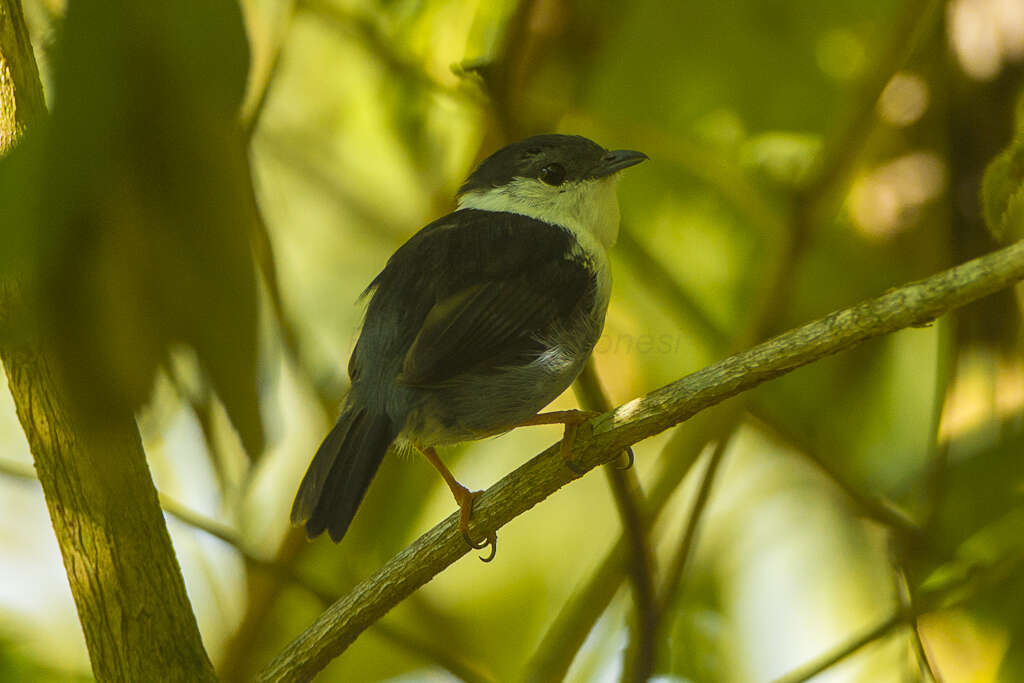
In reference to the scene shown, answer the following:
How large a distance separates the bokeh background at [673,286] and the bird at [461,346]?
49cm

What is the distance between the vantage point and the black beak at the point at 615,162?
10.3 ft

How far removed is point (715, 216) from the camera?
392 cm

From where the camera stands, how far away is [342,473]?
7.61 feet

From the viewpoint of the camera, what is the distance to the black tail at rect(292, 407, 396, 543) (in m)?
2.23

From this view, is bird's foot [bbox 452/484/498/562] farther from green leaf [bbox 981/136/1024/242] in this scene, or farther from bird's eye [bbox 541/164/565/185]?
green leaf [bbox 981/136/1024/242]

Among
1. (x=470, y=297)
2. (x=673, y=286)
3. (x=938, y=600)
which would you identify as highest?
(x=673, y=286)

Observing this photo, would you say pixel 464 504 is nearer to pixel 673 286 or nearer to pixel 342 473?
pixel 342 473

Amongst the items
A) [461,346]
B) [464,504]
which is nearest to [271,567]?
[464,504]

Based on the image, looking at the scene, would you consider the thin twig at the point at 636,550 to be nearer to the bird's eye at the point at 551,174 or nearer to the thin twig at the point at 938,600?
the thin twig at the point at 938,600

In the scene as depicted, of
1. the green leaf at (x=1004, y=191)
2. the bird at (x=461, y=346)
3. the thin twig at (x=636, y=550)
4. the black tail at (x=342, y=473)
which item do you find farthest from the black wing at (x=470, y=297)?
the green leaf at (x=1004, y=191)

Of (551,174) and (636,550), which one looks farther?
(551,174)

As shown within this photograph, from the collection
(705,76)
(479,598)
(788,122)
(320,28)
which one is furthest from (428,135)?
(479,598)

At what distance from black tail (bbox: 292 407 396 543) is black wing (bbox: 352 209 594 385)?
0.50 ft

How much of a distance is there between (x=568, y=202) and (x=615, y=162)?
19cm
